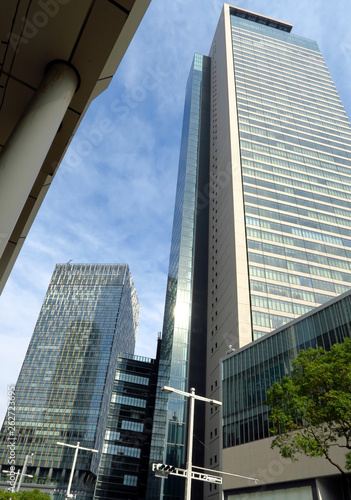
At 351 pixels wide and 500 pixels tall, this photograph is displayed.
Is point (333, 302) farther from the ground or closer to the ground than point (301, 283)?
closer to the ground

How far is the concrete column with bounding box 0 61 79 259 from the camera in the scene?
3.39 meters

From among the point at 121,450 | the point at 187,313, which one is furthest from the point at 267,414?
the point at 121,450

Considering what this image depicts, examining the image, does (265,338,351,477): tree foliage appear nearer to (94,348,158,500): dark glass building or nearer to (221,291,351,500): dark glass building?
(221,291,351,500): dark glass building

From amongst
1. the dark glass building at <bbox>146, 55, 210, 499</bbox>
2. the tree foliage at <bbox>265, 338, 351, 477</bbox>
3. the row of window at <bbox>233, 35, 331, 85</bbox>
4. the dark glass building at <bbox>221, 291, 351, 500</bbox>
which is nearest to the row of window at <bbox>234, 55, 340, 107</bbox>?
the row of window at <bbox>233, 35, 331, 85</bbox>

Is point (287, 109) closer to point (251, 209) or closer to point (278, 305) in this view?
point (251, 209)

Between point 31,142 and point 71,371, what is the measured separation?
134m

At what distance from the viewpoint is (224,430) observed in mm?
40781

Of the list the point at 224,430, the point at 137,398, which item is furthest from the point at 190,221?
the point at 224,430

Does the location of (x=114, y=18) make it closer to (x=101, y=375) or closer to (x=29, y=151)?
(x=29, y=151)

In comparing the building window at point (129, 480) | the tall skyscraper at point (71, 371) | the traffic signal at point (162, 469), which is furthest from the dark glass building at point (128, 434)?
the traffic signal at point (162, 469)

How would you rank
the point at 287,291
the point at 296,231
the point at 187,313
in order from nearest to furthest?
the point at 287,291 < the point at 296,231 < the point at 187,313

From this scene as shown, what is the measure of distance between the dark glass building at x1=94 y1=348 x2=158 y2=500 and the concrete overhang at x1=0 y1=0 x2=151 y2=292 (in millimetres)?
91614

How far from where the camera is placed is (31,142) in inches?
146

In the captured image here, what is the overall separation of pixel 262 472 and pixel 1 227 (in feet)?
122
